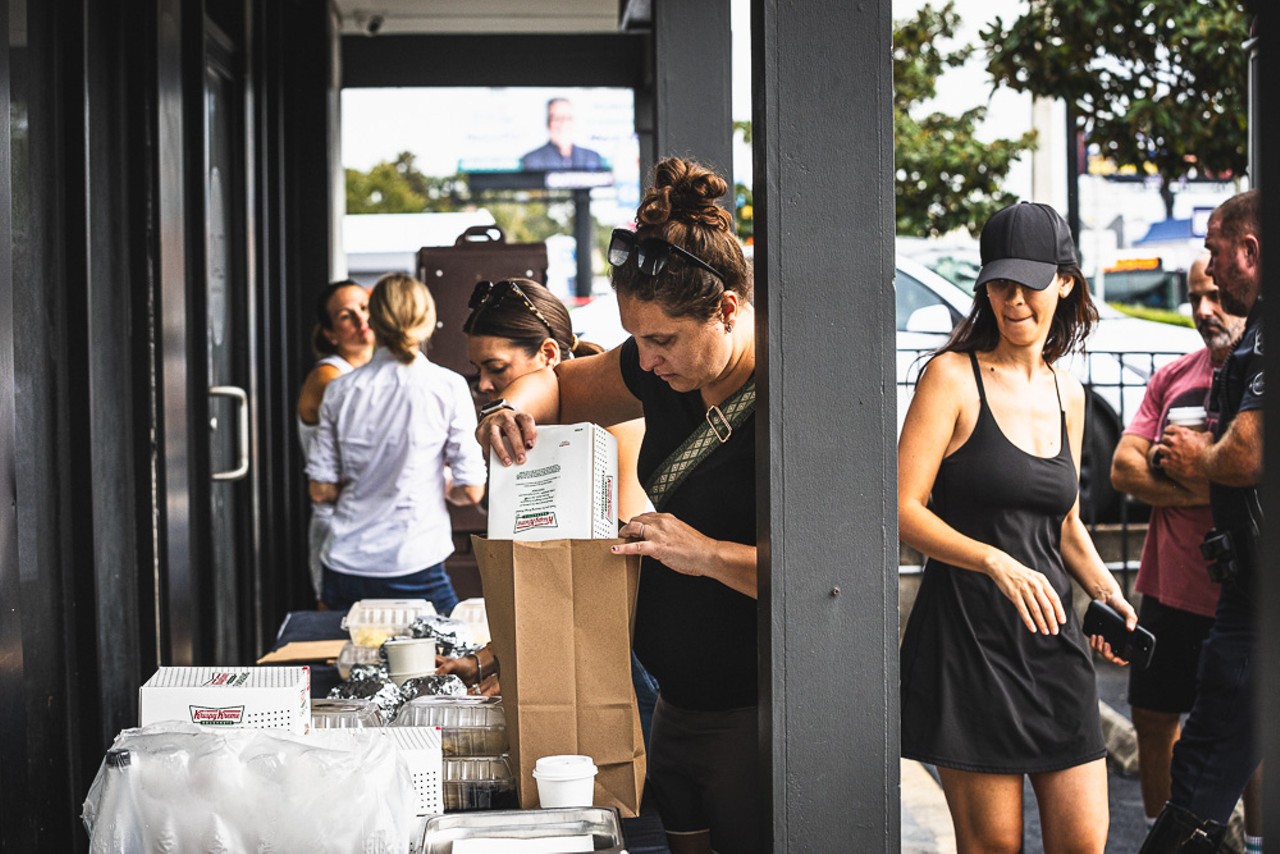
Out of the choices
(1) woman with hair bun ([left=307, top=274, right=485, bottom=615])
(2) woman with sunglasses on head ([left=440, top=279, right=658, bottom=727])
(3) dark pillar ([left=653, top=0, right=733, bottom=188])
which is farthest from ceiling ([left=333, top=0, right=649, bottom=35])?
(2) woman with sunglasses on head ([left=440, top=279, right=658, bottom=727])

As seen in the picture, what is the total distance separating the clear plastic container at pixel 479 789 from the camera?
2.01 metres

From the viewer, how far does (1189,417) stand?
362 centimetres

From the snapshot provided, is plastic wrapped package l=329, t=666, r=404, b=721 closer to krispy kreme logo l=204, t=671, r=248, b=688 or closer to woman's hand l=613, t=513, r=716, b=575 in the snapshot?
krispy kreme logo l=204, t=671, r=248, b=688

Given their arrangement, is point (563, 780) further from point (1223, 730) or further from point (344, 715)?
point (1223, 730)

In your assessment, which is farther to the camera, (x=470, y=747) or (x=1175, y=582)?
(x=1175, y=582)

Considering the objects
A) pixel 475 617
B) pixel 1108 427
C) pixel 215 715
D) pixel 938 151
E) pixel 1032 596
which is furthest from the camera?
pixel 938 151

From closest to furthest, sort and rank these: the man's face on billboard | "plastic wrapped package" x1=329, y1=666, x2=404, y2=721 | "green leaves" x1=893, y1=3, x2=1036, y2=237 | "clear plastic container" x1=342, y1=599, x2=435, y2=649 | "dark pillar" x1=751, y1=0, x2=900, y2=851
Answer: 1. "dark pillar" x1=751, y1=0, x2=900, y2=851
2. "plastic wrapped package" x1=329, y1=666, x2=404, y2=721
3. "clear plastic container" x1=342, y1=599, x2=435, y2=649
4. "green leaves" x1=893, y1=3, x2=1036, y2=237
5. the man's face on billboard

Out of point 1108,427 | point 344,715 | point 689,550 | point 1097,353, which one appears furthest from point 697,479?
point 1108,427

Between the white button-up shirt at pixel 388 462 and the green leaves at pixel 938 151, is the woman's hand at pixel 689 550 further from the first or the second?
the green leaves at pixel 938 151

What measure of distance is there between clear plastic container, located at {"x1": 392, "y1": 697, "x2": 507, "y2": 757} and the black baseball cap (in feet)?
4.56

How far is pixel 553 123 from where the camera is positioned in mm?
9719

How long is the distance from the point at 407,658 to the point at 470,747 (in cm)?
61

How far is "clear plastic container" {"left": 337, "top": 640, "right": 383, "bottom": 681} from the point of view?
112 inches

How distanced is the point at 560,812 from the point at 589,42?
236 inches
